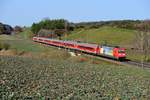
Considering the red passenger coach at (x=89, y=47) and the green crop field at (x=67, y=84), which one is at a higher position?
the green crop field at (x=67, y=84)

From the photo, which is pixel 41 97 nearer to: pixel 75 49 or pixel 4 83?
pixel 4 83

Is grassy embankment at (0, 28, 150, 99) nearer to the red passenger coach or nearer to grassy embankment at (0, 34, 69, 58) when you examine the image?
grassy embankment at (0, 34, 69, 58)

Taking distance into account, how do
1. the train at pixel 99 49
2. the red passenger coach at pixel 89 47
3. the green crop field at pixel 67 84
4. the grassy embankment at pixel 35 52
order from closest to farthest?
the green crop field at pixel 67 84
the train at pixel 99 49
the grassy embankment at pixel 35 52
the red passenger coach at pixel 89 47

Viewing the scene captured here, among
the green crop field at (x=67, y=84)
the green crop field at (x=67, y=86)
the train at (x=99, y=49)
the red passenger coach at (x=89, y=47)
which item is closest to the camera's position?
the green crop field at (x=67, y=86)

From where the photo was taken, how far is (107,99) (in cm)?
1956

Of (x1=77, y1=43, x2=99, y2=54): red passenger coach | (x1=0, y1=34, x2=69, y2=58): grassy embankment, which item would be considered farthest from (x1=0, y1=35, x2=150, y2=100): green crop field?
(x1=77, y1=43, x2=99, y2=54): red passenger coach

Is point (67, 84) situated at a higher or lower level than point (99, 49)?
higher

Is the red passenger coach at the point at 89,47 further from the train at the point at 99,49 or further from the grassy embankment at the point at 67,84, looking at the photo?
the grassy embankment at the point at 67,84

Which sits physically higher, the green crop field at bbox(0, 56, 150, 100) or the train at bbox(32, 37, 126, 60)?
the green crop field at bbox(0, 56, 150, 100)

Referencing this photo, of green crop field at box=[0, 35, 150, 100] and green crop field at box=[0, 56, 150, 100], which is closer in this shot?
green crop field at box=[0, 56, 150, 100]

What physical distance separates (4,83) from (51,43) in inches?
4065

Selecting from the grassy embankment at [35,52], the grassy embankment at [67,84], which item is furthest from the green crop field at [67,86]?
the grassy embankment at [35,52]

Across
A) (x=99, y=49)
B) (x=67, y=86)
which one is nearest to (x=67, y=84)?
(x=67, y=86)

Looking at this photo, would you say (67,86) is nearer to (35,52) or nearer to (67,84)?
(67,84)
